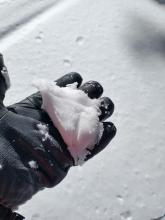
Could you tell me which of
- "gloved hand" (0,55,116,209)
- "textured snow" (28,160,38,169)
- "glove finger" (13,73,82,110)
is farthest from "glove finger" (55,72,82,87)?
"textured snow" (28,160,38,169)

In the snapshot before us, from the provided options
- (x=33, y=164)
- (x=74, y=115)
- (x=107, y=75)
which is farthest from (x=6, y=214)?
(x=107, y=75)

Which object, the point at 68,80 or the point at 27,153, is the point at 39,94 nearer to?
the point at 68,80

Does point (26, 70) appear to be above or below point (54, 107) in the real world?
below

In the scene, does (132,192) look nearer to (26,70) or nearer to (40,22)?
(26,70)

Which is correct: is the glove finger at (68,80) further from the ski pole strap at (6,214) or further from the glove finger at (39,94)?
the ski pole strap at (6,214)

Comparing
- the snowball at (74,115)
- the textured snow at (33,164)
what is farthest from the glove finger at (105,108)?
the textured snow at (33,164)

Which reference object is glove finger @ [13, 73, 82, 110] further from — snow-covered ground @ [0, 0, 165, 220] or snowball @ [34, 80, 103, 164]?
snow-covered ground @ [0, 0, 165, 220]

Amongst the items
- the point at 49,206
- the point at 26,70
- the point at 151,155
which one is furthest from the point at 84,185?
the point at 26,70
